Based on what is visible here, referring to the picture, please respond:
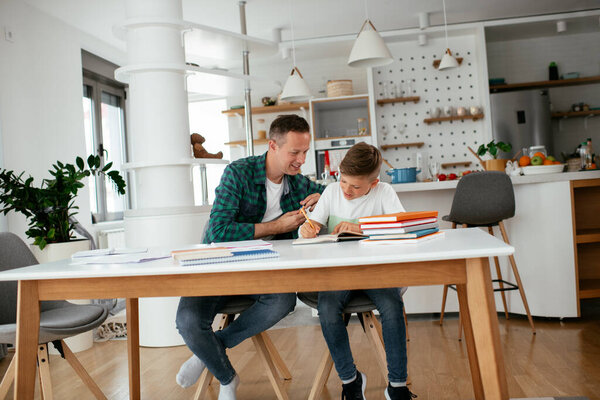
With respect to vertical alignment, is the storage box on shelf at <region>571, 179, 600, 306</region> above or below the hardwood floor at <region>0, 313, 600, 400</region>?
above

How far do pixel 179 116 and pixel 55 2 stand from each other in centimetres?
213

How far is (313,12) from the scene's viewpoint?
544 cm

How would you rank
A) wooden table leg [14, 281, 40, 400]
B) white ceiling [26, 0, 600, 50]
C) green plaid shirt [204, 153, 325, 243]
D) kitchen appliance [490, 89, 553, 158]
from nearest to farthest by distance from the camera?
wooden table leg [14, 281, 40, 400] < green plaid shirt [204, 153, 325, 243] < white ceiling [26, 0, 600, 50] < kitchen appliance [490, 89, 553, 158]

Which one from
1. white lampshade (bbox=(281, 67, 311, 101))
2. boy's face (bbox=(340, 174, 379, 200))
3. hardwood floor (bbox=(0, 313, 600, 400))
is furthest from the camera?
white lampshade (bbox=(281, 67, 311, 101))

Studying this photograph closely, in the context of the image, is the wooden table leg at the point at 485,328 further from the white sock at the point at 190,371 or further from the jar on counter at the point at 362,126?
the jar on counter at the point at 362,126

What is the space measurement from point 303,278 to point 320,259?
9 cm

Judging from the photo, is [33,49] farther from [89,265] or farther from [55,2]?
[89,265]

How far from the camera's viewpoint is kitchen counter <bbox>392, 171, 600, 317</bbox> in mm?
3271

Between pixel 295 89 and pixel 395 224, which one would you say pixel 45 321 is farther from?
pixel 295 89

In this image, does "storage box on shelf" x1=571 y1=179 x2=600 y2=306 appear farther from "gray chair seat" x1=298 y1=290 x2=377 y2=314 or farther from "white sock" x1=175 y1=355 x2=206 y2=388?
"white sock" x1=175 y1=355 x2=206 y2=388

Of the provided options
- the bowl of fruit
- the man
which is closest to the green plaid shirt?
the man

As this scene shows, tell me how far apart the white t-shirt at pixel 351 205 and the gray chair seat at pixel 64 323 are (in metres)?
0.94

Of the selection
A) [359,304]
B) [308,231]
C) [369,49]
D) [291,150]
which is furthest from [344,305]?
[369,49]

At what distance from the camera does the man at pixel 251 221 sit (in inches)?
76.2
